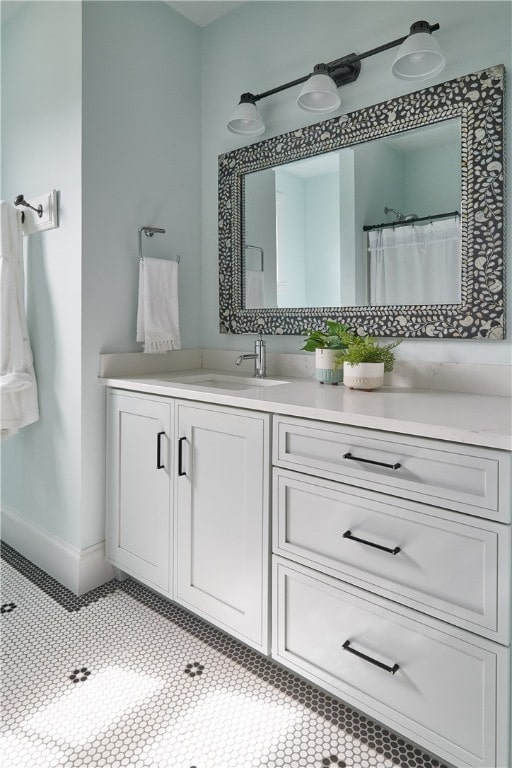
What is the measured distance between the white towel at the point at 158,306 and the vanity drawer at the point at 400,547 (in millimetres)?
1022

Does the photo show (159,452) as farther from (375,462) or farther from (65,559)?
(375,462)

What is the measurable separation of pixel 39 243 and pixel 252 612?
5.73 feet

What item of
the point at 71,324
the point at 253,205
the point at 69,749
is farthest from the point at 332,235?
the point at 69,749

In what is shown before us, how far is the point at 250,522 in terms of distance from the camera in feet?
4.91

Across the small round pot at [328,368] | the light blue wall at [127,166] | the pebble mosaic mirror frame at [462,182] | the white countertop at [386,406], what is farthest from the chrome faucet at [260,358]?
the light blue wall at [127,166]

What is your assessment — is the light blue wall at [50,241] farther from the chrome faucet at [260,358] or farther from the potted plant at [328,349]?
the potted plant at [328,349]

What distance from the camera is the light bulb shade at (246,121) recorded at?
203cm

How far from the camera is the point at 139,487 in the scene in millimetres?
1903

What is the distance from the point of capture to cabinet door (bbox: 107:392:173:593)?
179cm

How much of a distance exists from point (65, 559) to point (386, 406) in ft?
4.97

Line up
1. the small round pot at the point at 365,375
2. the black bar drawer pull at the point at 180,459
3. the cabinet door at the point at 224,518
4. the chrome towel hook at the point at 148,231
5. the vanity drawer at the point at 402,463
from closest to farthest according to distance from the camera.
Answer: the vanity drawer at the point at 402,463
the cabinet door at the point at 224,518
the small round pot at the point at 365,375
the black bar drawer pull at the point at 180,459
the chrome towel hook at the point at 148,231

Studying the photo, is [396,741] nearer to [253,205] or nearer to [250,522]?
[250,522]

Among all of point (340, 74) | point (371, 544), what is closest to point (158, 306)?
point (340, 74)

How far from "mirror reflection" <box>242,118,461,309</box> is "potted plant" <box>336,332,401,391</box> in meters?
0.24
